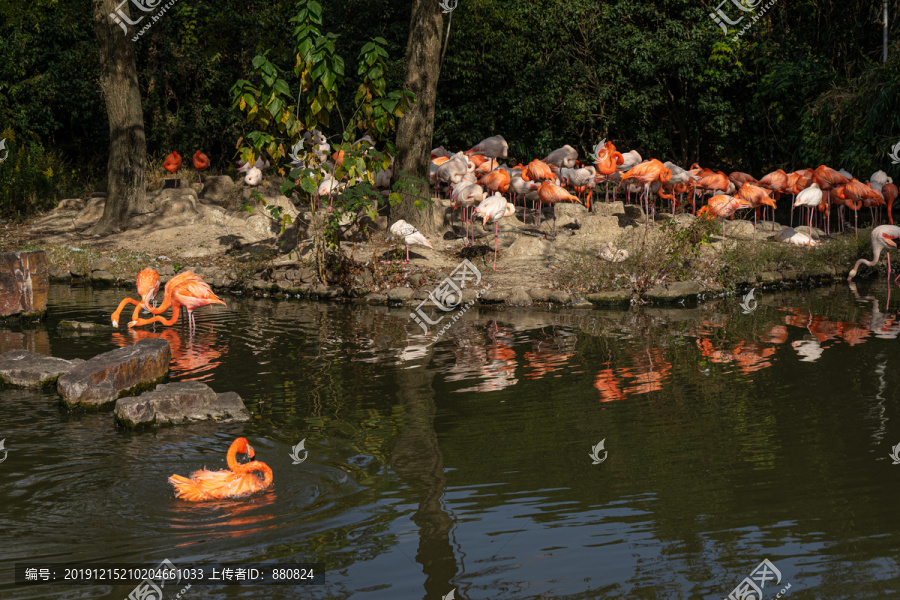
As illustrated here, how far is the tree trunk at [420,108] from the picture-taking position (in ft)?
46.5

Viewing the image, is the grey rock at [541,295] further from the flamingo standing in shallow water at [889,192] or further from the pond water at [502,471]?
the flamingo standing in shallow water at [889,192]

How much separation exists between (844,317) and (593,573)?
7.80 m

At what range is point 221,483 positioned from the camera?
503 cm

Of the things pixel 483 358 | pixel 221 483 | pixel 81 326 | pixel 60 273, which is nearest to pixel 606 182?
pixel 483 358

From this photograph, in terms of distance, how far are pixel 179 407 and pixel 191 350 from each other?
2.72 m

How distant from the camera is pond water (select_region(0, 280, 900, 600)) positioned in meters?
4.22

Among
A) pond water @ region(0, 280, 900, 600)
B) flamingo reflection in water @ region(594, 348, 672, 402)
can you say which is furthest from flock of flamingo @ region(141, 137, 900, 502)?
flamingo reflection in water @ region(594, 348, 672, 402)

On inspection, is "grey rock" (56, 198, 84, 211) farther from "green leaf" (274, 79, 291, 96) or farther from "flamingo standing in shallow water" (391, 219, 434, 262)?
"flamingo standing in shallow water" (391, 219, 434, 262)

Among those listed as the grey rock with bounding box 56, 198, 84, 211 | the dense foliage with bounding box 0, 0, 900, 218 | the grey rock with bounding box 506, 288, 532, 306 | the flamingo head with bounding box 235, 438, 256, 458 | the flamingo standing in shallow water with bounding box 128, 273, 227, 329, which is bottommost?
the flamingo head with bounding box 235, 438, 256, 458

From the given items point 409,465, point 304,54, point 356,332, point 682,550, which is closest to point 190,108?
point 304,54

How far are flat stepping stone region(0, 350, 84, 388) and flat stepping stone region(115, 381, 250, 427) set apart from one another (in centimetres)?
124

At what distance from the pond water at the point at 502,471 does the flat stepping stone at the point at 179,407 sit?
0.47ft

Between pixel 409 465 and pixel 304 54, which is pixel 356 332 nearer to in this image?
pixel 304 54

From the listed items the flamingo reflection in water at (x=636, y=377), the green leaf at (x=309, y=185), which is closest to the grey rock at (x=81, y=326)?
the green leaf at (x=309, y=185)
